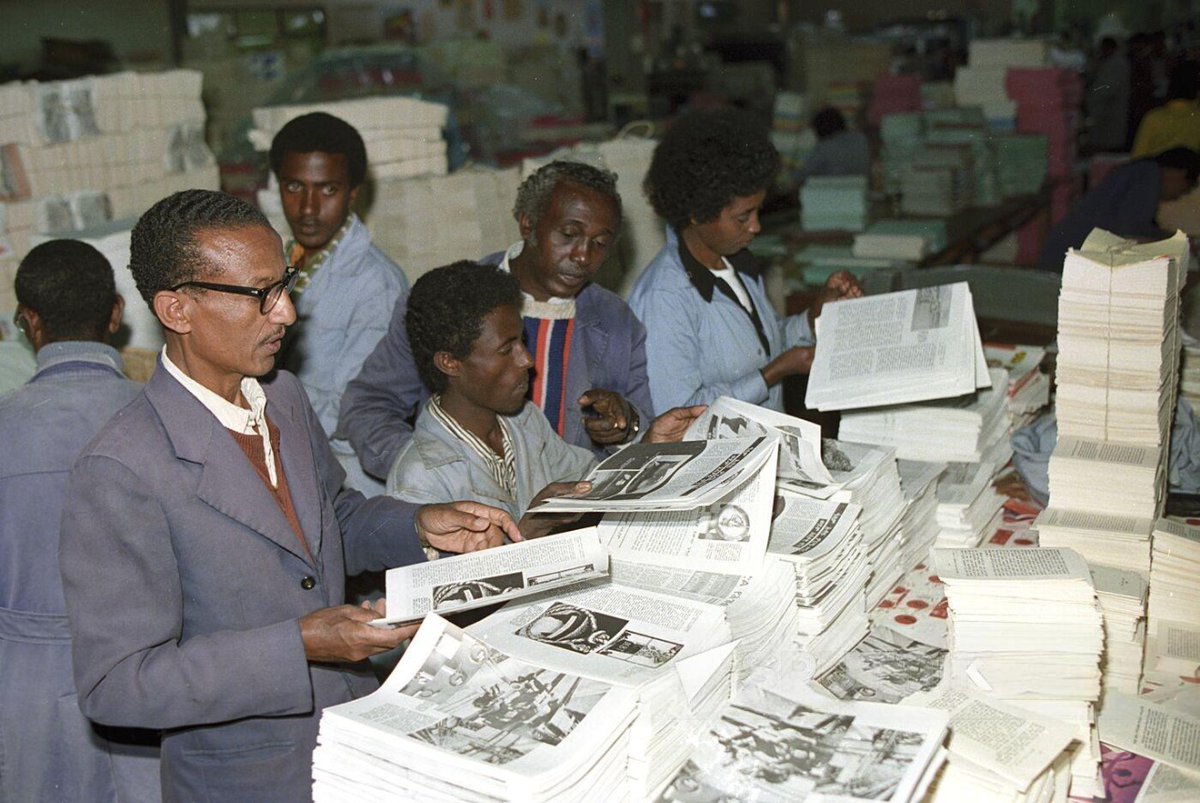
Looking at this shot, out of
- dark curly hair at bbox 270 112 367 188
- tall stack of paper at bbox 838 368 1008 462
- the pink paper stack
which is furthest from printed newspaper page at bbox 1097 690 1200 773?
the pink paper stack

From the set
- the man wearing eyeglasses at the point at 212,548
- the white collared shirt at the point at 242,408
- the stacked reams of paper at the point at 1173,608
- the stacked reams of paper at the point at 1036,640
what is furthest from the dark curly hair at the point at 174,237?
the stacked reams of paper at the point at 1173,608

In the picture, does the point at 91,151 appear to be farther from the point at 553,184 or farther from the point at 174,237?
the point at 174,237

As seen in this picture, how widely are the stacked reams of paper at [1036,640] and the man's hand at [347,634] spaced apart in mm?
886

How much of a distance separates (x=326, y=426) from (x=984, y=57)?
6467mm

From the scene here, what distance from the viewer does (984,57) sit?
25.1ft

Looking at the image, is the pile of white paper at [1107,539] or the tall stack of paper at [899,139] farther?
the tall stack of paper at [899,139]

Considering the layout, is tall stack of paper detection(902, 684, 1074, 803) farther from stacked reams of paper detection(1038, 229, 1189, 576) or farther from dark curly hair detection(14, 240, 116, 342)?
dark curly hair detection(14, 240, 116, 342)

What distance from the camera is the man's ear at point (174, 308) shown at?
58.8 inches

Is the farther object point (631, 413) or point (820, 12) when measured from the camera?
point (820, 12)

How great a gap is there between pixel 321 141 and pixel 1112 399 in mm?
2152

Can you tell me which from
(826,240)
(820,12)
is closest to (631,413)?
(826,240)

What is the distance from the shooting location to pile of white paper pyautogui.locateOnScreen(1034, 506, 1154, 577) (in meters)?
2.01

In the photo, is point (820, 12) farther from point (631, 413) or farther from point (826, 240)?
point (631, 413)

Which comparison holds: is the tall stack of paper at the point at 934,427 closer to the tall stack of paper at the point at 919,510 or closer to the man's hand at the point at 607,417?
the tall stack of paper at the point at 919,510
